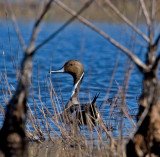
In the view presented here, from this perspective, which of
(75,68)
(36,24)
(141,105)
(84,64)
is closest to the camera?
(36,24)

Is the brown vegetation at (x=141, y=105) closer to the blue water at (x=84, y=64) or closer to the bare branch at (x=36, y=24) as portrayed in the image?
the bare branch at (x=36, y=24)

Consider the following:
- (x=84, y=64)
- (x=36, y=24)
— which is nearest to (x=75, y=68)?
(x=36, y=24)

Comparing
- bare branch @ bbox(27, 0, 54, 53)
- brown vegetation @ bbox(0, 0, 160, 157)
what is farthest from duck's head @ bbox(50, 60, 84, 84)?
bare branch @ bbox(27, 0, 54, 53)

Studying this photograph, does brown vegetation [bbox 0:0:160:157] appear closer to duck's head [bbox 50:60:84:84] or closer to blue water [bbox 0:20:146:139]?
blue water [bbox 0:20:146:139]

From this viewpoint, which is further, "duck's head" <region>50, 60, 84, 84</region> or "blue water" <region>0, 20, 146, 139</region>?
"duck's head" <region>50, 60, 84, 84</region>

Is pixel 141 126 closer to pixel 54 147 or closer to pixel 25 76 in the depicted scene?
pixel 25 76

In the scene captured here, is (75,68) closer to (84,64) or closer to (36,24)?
(36,24)

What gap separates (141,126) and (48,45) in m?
15.8

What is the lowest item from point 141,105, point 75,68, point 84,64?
point 141,105

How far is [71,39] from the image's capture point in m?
21.5

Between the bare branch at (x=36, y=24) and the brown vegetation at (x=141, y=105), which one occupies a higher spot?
the bare branch at (x=36, y=24)

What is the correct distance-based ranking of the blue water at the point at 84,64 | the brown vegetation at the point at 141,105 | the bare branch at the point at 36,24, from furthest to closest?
the blue water at the point at 84,64
the brown vegetation at the point at 141,105
the bare branch at the point at 36,24

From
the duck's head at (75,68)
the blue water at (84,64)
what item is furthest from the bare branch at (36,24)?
the duck's head at (75,68)

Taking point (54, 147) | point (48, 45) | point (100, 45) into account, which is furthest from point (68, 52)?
point (54, 147)
